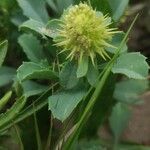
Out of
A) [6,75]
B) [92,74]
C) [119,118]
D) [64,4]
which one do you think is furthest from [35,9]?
[119,118]

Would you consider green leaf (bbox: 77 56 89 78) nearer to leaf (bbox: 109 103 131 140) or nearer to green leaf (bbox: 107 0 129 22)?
green leaf (bbox: 107 0 129 22)

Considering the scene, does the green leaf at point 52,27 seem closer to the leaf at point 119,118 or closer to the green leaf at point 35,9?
the green leaf at point 35,9

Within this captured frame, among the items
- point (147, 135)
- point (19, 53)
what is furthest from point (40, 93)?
point (147, 135)

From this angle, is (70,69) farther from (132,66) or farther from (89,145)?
(89,145)

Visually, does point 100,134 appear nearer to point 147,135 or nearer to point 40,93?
point 147,135

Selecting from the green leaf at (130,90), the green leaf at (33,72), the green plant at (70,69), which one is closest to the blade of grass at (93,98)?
the green plant at (70,69)

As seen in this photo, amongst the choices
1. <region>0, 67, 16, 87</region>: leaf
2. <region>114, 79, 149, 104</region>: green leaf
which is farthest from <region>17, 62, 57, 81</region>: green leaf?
<region>114, 79, 149, 104</region>: green leaf
